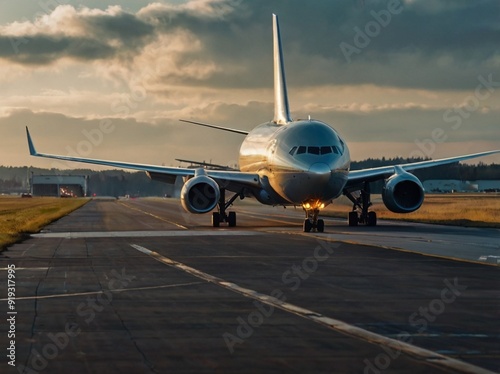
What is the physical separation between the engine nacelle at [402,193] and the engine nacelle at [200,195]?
8.28 meters

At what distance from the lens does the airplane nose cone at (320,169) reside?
132ft

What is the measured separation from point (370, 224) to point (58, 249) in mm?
21289

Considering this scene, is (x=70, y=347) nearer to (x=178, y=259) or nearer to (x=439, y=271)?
(x=439, y=271)

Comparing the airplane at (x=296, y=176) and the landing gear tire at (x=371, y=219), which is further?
the landing gear tire at (x=371, y=219)

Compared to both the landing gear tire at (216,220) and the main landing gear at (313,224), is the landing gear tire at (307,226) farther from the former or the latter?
the landing gear tire at (216,220)

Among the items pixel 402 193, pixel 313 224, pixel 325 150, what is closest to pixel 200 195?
pixel 325 150

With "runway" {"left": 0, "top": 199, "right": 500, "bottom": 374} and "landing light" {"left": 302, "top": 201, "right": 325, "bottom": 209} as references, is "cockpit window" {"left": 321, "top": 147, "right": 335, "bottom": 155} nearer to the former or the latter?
"landing light" {"left": 302, "top": 201, "right": 325, "bottom": 209}

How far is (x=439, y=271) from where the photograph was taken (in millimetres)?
21547

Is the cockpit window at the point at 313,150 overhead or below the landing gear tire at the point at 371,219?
overhead

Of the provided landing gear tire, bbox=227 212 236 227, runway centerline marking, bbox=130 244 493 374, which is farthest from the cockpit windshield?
runway centerline marking, bbox=130 244 493 374

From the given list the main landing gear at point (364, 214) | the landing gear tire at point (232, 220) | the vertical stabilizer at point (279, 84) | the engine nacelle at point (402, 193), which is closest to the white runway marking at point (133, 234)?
the landing gear tire at point (232, 220)

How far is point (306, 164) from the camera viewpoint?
4097 cm

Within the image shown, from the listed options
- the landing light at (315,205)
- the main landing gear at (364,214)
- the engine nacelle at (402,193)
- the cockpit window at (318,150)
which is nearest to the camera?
the cockpit window at (318,150)

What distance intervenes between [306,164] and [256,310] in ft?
87.1
